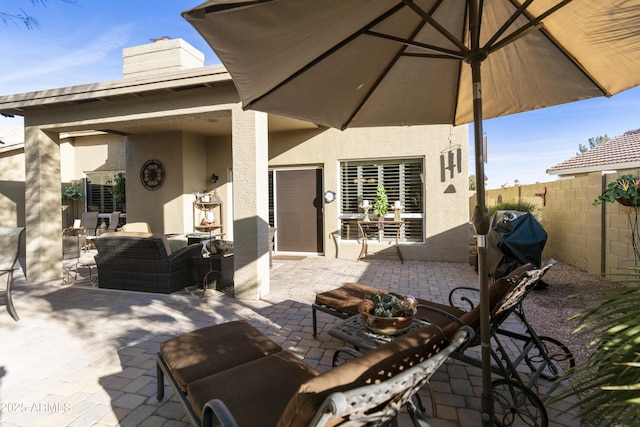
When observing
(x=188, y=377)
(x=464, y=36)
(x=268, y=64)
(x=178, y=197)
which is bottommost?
(x=188, y=377)

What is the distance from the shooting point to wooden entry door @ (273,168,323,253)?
8312mm

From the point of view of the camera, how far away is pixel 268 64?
1.93m

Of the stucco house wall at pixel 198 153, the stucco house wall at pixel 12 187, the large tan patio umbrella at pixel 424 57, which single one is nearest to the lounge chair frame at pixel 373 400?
the large tan patio umbrella at pixel 424 57

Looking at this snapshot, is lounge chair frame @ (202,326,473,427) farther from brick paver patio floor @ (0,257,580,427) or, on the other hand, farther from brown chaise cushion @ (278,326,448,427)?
brick paver patio floor @ (0,257,580,427)

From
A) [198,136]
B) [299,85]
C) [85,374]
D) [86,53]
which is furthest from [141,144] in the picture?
[299,85]

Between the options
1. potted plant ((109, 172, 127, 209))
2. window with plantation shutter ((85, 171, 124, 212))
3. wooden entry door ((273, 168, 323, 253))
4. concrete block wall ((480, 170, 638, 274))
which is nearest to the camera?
concrete block wall ((480, 170, 638, 274))

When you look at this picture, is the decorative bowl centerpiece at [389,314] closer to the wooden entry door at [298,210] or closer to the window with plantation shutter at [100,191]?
the wooden entry door at [298,210]

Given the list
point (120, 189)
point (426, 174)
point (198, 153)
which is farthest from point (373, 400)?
point (120, 189)

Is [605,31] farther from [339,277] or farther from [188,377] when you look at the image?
[339,277]

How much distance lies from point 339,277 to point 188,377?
4276 mm

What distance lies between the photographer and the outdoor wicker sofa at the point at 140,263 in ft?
15.4

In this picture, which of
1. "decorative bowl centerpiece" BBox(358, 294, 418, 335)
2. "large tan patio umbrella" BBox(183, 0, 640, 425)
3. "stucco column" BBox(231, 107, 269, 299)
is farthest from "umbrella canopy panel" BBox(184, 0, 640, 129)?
"stucco column" BBox(231, 107, 269, 299)

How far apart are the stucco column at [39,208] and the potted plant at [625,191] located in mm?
9215

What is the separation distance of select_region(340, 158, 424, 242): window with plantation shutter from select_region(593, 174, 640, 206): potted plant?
347 centimetres
